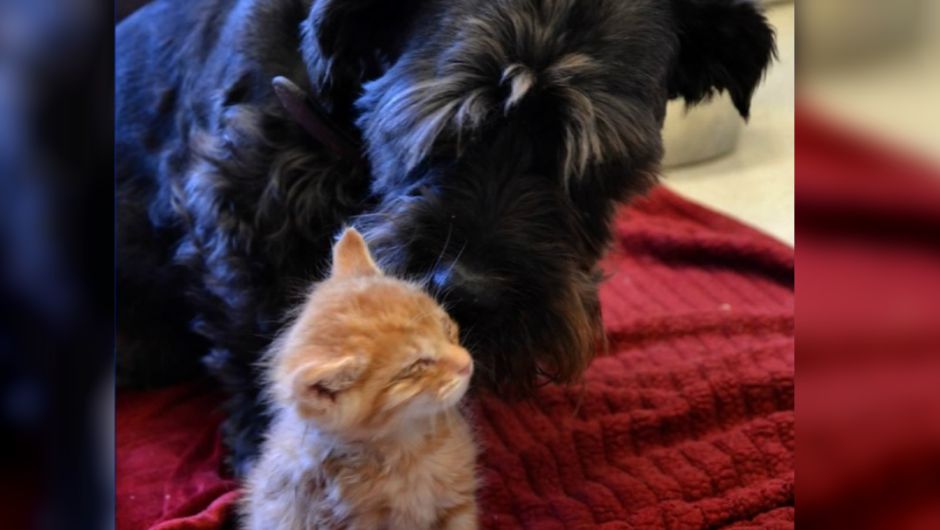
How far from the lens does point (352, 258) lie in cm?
128

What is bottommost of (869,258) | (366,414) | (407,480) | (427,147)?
(407,480)

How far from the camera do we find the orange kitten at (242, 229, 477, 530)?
112cm

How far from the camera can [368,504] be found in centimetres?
122

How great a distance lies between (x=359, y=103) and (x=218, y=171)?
34 cm

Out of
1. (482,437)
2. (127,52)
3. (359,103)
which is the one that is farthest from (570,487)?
(127,52)

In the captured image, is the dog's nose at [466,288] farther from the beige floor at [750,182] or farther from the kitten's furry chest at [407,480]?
the beige floor at [750,182]

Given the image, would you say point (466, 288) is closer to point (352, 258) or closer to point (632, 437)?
point (352, 258)

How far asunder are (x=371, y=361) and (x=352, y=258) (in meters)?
0.21

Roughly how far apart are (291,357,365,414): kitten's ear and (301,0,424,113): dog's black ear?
57cm

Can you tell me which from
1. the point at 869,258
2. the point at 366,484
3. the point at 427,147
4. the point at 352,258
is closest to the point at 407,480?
the point at 366,484

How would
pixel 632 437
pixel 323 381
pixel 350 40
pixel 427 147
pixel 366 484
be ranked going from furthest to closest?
pixel 632 437, pixel 350 40, pixel 427 147, pixel 366 484, pixel 323 381

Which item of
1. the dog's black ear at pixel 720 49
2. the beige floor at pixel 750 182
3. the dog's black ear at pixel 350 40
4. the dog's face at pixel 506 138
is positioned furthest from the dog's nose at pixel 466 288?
the beige floor at pixel 750 182

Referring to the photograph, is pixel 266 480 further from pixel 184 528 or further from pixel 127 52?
pixel 127 52

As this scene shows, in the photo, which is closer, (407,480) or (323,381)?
(323,381)
